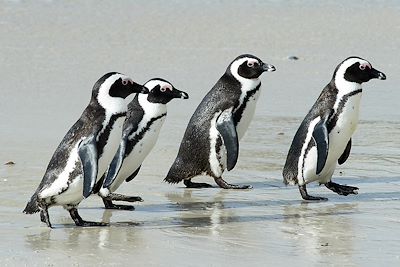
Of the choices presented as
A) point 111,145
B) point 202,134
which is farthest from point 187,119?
point 111,145

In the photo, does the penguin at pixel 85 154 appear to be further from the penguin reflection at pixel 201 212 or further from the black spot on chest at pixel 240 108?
the black spot on chest at pixel 240 108

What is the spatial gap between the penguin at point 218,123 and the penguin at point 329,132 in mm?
526

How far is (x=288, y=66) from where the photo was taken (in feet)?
45.6

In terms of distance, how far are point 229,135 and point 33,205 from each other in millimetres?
1899

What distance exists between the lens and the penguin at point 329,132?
749cm

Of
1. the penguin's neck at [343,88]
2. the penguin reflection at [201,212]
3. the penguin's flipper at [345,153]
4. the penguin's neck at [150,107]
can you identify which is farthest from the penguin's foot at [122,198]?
the penguin's flipper at [345,153]

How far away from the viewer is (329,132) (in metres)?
7.54

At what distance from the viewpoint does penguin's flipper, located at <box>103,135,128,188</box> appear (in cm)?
693

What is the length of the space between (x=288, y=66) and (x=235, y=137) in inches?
244

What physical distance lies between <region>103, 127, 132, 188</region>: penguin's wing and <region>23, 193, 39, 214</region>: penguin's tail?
63cm

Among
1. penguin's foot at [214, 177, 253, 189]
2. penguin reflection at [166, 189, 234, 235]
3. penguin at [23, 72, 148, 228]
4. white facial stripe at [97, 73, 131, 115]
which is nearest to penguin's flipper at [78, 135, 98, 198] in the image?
penguin at [23, 72, 148, 228]

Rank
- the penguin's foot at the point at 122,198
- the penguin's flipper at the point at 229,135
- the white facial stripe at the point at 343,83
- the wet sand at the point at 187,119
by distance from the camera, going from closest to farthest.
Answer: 1. the wet sand at the point at 187,119
2. the penguin's foot at the point at 122,198
3. the white facial stripe at the point at 343,83
4. the penguin's flipper at the point at 229,135

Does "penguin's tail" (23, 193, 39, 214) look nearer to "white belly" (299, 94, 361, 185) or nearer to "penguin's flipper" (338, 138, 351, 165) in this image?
"white belly" (299, 94, 361, 185)

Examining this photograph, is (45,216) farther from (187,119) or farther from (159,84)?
(187,119)
